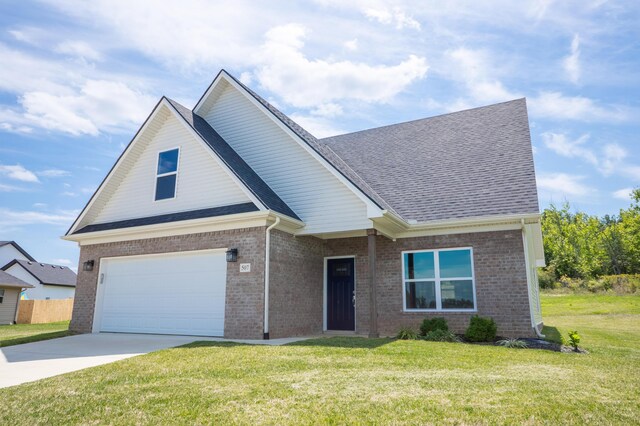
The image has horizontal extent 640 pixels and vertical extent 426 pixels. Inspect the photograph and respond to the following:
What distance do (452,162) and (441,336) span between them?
600 cm

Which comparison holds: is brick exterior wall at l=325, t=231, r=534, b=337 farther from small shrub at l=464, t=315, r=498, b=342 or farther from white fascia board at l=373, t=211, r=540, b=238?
small shrub at l=464, t=315, r=498, b=342

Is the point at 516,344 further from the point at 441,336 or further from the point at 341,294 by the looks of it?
the point at 341,294

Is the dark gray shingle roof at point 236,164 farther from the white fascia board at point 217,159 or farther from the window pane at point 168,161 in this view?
the window pane at point 168,161

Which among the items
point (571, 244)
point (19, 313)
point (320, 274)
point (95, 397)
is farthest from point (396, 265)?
point (571, 244)

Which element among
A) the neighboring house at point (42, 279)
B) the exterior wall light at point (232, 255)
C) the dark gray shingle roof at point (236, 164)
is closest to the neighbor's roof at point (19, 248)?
the neighboring house at point (42, 279)

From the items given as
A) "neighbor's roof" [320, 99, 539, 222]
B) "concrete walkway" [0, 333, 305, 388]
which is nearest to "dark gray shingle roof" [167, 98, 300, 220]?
"neighbor's roof" [320, 99, 539, 222]

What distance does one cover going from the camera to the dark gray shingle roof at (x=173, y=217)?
38.6ft

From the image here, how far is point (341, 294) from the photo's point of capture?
13750 millimetres

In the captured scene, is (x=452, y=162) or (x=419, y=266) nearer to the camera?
(x=419, y=266)

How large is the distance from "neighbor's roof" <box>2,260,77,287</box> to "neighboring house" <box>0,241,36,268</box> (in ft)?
8.36

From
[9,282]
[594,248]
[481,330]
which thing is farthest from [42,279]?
[594,248]

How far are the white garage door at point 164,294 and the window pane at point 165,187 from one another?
1.91 meters

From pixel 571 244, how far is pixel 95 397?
53708mm

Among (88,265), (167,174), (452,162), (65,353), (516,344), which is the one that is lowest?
(65,353)
